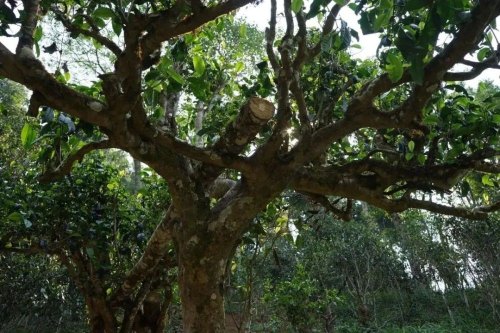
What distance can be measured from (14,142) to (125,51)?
8.27 metres

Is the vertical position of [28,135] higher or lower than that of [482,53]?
lower

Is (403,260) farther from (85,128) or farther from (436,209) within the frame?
(85,128)

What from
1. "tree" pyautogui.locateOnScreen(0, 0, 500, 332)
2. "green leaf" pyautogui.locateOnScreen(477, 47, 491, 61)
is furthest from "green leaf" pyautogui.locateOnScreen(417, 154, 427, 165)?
"green leaf" pyautogui.locateOnScreen(477, 47, 491, 61)

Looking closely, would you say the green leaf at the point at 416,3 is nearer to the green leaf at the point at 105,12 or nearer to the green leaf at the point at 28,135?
the green leaf at the point at 105,12

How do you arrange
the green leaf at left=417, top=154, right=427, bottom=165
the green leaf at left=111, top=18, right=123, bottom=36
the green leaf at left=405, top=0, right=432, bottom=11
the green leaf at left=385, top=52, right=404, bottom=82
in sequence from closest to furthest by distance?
1. the green leaf at left=405, top=0, right=432, bottom=11
2. the green leaf at left=385, top=52, right=404, bottom=82
3. the green leaf at left=111, top=18, right=123, bottom=36
4. the green leaf at left=417, top=154, right=427, bottom=165

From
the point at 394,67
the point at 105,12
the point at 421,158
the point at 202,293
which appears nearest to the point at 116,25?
the point at 105,12

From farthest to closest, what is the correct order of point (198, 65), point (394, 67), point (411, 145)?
point (411, 145), point (198, 65), point (394, 67)

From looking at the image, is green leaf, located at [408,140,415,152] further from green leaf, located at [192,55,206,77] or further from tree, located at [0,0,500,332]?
green leaf, located at [192,55,206,77]

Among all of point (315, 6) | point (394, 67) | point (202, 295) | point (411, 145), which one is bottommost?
point (202, 295)

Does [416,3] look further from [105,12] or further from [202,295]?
[202,295]

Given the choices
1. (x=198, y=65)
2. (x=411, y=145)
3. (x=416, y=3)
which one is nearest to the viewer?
(x=416, y=3)

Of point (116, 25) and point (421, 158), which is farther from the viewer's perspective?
point (421, 158)

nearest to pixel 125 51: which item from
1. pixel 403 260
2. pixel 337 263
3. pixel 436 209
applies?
pixel 436 209

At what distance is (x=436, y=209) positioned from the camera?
9.87 feet
